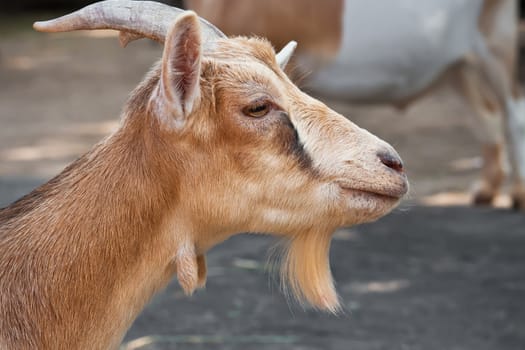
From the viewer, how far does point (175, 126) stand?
327 centimetres

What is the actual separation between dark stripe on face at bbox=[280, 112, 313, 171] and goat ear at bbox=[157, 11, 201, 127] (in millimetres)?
298

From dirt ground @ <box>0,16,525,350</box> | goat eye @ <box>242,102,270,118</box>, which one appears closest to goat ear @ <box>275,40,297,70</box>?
goat eye @ <box>242,102,270,118</box>

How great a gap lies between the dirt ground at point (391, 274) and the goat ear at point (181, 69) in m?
1.07

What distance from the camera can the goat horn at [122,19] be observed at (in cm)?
337

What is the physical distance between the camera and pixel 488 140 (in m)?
8.48

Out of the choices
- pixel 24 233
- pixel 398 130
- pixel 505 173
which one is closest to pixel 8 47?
pixel 398 130

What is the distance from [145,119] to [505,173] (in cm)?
565

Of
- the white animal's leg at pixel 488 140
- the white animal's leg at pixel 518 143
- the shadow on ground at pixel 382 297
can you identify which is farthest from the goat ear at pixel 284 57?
the white animal's leg at pixel 488 140

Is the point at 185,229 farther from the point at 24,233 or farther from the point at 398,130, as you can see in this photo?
the point at 398,130

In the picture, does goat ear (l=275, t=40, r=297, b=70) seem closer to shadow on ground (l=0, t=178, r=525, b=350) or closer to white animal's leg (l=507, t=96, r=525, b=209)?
shadow on ground (l=0, t=178, r=525, b=350)

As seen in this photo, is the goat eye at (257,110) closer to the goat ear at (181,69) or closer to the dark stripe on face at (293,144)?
the dark stripe on face at (293,144)

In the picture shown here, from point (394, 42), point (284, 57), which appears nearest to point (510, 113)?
point (394, 42)

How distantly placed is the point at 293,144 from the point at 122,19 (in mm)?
673

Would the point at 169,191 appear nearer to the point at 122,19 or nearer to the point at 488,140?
the point at 122,19
